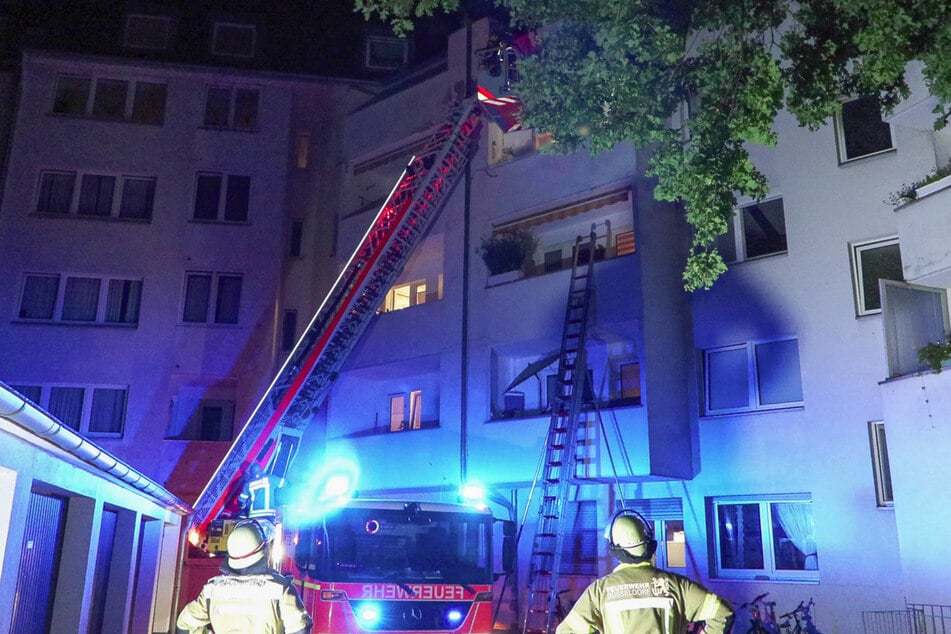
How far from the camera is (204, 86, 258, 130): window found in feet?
74.5

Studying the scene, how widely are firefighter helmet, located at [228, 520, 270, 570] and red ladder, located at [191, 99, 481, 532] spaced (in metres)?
9.47

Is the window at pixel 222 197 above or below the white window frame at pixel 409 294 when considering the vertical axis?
above

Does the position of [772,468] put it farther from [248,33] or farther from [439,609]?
[248,33]

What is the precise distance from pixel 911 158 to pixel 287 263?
14660 mm

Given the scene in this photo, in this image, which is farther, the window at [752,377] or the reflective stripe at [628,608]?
the window at [752,377]

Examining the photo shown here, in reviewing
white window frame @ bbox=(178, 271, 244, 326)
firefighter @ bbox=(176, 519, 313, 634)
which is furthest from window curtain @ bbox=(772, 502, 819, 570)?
white window frame @ bbox=(178, 271, 244, 326)

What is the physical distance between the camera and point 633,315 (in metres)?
14.3

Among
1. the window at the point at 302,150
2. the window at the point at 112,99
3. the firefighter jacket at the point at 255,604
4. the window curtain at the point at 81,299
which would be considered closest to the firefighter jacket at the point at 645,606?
the firefighter jacket at the point at 255,604

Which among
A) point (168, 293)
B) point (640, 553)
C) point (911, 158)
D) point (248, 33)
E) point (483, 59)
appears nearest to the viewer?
point (640, 553)

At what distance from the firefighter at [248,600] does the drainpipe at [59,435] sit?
Result: 1583mm

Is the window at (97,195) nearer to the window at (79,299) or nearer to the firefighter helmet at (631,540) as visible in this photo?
the window at (79,299)

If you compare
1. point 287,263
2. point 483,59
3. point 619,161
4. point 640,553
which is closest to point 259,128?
point 287,263

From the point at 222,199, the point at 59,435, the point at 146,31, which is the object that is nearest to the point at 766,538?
the point at 59,435

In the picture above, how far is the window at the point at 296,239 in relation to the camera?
22.9 m
